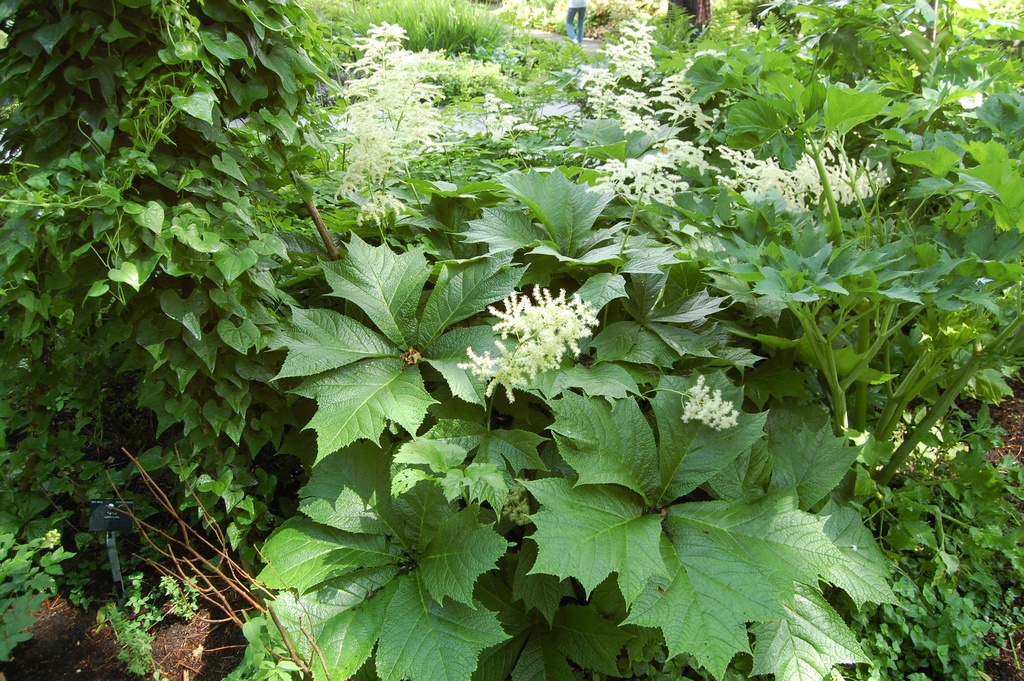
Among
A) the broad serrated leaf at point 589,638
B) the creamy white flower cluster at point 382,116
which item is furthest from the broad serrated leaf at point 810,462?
the creamy white flower cluster at point 382,116

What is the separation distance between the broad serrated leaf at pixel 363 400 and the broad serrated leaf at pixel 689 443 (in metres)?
0.64

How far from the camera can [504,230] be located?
2.06 metres

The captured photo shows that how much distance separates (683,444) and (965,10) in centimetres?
221

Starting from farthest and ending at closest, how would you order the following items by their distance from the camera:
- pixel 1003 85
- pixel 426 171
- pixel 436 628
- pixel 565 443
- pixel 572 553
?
1. pixel 426 171
2. pixel 1003 85
3. pixel 565 443
4. pixel 436 628
5. pixel 572 553

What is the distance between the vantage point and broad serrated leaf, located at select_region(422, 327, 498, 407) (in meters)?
1.72

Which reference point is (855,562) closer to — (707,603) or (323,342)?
(707,603)

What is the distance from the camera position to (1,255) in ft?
5.06

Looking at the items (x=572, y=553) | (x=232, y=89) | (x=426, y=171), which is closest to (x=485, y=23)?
(x=426, y=171)

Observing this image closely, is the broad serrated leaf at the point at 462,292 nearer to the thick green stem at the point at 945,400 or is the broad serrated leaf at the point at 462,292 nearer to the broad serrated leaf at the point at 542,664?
the broad serrated leaf at the point at 542,664

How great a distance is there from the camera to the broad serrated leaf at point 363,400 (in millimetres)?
1617

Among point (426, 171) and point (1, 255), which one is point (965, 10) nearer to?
point (426, 171)

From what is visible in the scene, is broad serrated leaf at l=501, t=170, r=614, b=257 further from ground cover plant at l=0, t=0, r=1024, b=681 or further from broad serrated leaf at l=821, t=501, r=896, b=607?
broad serrated leaf at l=821, t=501, r=896, b=607

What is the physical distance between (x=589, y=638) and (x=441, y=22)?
29.2 ft

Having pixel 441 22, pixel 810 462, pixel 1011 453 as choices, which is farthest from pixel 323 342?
pixel 441 22
